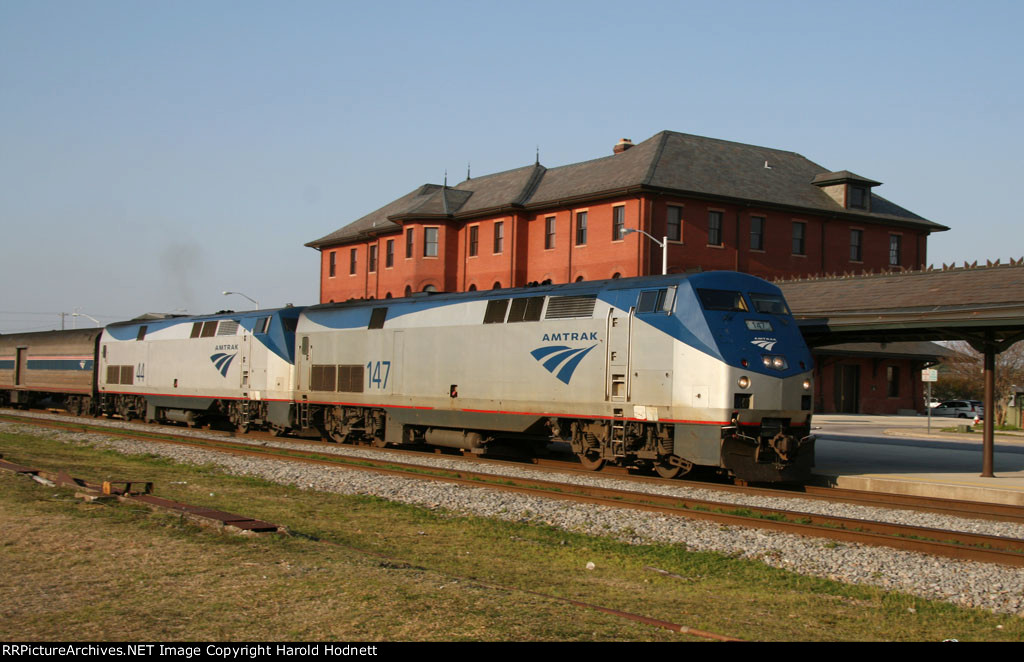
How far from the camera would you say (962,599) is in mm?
9070

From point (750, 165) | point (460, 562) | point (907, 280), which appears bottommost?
point (460, 562)

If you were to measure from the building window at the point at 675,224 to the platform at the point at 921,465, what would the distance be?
14.7m

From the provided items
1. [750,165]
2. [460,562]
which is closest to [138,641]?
[460,562]

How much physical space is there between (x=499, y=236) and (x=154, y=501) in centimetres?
4358

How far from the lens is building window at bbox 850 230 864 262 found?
55062 mm

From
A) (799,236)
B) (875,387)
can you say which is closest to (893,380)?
(875,387)

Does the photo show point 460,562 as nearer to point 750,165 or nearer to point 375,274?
point 750,165

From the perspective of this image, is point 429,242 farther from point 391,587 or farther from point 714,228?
point 391,587

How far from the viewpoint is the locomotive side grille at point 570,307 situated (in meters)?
19.4

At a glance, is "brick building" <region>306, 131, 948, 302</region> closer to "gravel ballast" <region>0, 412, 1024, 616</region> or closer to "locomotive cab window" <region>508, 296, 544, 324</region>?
"locomotive cab window" <region>508, 296, 544, 324</region>

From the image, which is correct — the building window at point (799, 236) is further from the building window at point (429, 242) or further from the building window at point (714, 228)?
the building window at point (429, 242)

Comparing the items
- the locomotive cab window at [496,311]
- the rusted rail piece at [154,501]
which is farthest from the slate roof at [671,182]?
the rusted rail piece at [154,501]

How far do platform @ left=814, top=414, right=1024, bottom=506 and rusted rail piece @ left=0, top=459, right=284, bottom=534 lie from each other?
1280 centimetres

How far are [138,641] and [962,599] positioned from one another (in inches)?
300
